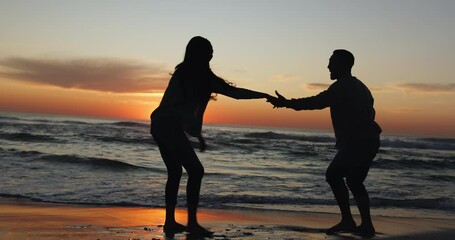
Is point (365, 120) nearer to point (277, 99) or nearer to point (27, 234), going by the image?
point (277, 99)

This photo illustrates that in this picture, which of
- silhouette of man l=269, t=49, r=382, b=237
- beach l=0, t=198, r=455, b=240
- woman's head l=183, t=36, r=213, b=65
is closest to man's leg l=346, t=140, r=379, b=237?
silhouette of man l=269, t=49, r=382, b=237

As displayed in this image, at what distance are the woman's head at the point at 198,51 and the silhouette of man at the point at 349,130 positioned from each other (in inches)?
44.3

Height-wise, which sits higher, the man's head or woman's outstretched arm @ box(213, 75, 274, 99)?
the man's head

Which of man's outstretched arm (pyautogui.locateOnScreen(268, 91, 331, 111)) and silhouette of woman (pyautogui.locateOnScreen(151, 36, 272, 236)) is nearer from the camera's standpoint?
silhouette of woman (pyautogui.locateOnScreen(151, 36, 272, 236))

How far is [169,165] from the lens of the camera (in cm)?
424

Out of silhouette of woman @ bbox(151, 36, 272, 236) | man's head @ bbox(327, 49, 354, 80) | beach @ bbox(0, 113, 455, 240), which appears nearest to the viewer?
silhouette of woman @ bbox(151, 36, 272, 236)

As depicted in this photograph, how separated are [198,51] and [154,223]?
224 centimetres

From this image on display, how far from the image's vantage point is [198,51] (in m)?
4.12

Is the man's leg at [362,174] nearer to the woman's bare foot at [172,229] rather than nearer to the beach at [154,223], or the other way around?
the beach at [154,223]

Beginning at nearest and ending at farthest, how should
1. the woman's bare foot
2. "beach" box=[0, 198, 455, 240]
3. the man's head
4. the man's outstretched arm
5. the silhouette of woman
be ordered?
the silhouette of woman, the woman's bare foot, "beach" box=[0, 198, 455, 240], the man's outstretched arm, the man's head

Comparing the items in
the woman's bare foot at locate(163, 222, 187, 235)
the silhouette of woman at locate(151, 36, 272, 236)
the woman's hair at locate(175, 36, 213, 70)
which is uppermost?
the woman's hair at locate(175, 36, 213, 70)

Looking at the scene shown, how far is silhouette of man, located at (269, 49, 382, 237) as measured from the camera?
4.50m

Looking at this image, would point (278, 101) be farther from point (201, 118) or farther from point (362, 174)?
point (362, 174)

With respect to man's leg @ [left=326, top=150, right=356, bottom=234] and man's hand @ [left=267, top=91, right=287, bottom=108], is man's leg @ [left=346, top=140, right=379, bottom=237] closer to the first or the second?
man's leg @ [left=326, top=150, right=356, bottom=234]
